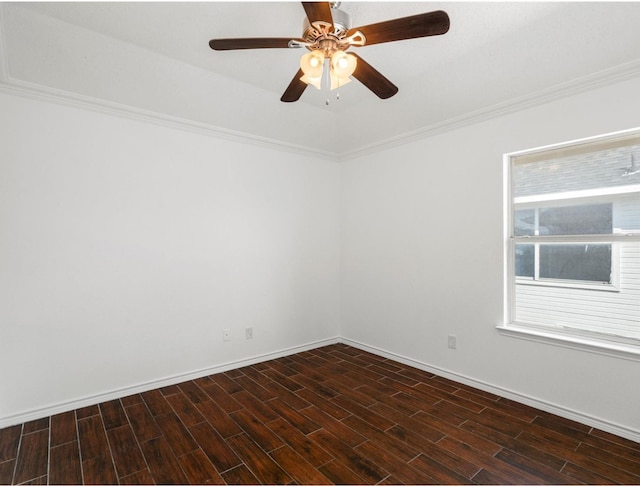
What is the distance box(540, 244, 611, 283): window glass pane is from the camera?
2.52m

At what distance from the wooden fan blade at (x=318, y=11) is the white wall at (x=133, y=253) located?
6.87ft

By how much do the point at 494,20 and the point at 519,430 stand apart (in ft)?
8.96

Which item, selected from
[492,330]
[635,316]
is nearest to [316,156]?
[492,330]

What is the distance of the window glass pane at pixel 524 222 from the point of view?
9.36 ft

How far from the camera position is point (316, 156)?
13.9ft

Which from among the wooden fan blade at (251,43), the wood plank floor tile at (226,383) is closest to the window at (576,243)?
the wooden fan blade at (251,43)

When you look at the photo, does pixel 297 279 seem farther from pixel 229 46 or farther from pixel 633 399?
pixel 633 399

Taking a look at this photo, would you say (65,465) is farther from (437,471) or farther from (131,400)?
(437,471)

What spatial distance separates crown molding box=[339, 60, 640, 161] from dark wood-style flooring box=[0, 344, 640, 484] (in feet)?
7.82

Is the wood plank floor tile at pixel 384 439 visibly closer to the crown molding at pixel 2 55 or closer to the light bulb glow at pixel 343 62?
the light bulb glow at pixel 343 62

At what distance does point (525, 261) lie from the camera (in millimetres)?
2906

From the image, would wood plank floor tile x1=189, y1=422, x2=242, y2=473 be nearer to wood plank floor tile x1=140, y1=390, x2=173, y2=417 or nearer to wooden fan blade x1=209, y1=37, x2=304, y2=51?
wood plank floor tile x1=140, y1=390, x2=173, y2=417

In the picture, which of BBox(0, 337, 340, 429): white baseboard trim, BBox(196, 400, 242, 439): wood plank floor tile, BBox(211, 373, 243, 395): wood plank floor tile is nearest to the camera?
BBox(196, 400, 242, 439): wood plank floor tile

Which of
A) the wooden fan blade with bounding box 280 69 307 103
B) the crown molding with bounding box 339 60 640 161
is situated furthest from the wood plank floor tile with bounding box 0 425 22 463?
the crown molding with bounding box 339 60 640 161
